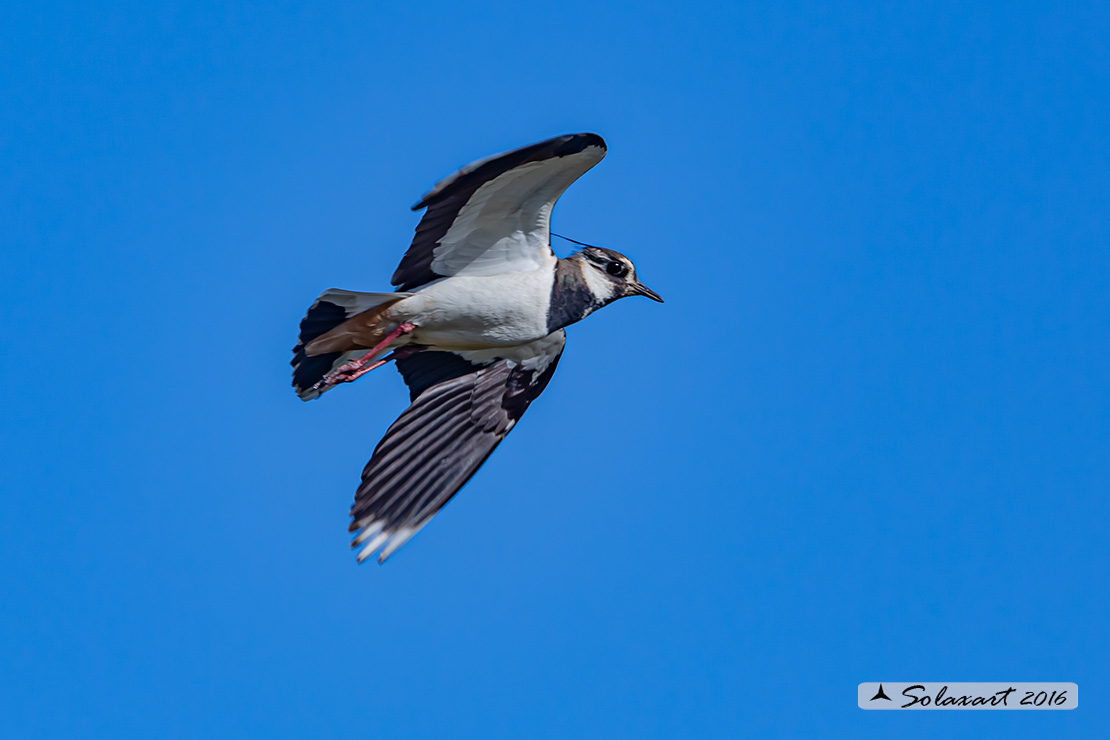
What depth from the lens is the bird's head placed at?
909cm

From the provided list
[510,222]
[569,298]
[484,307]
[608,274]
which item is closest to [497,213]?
[510,222]

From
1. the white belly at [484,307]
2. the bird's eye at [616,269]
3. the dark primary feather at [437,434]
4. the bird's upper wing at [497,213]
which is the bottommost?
the dark primary feather at [437,434]

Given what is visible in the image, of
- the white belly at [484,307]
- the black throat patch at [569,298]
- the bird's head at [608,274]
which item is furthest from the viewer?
the bird's head at [608,274]

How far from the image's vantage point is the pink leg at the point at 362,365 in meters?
8.76

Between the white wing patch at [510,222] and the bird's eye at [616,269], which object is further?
the bird's eye at [616,269]

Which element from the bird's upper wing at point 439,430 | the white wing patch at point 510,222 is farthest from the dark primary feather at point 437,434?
the white wing patch at point 510,222

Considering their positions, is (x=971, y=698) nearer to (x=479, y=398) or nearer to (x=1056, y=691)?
(x=1056, y=691)

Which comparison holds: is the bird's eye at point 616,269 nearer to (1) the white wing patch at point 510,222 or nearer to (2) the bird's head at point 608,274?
(2) the bird's head at point 608,274

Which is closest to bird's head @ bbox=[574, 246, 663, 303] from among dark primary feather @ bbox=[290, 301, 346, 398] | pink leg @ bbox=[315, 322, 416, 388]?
pink leg @ bbox=[315, 322, 416, 388]

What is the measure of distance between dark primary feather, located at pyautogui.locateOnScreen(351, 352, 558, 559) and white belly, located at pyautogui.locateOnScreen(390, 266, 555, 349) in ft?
1.60

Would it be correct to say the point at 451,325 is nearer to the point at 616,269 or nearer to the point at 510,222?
the point at 510,222

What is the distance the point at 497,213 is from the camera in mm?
8500

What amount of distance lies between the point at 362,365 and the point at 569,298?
1.52m

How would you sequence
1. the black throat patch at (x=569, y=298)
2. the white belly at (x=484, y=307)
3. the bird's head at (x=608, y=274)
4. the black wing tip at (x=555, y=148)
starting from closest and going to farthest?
the black wing tip at (x=555, y=148)
the white belly at (x=484, y=307)
the black throat patch at (x=569, y=298)
the bird's head at (x=608, y=274)
